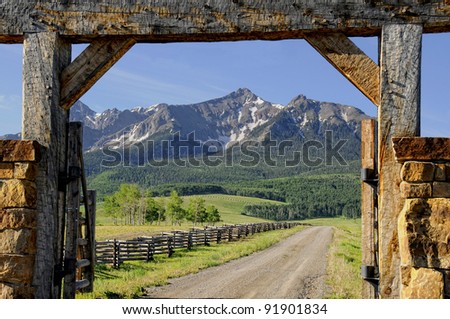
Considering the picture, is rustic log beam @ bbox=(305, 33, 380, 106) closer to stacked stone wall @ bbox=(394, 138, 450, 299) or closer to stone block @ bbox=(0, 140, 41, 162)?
stacked stone wall @ bbox=(394, 138, 450, 299)

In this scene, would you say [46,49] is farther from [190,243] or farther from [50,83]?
[190,243]

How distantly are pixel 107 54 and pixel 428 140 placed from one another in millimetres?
3254

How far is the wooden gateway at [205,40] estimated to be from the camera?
16.4 ft

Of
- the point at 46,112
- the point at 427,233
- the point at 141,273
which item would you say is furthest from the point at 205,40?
the point at 141,273

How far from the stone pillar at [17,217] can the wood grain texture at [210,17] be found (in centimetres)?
131

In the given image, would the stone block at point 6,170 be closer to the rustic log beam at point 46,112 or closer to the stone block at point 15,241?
the rustic log beam at point 46,112

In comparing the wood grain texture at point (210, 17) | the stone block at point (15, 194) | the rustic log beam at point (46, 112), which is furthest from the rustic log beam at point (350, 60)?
the stone block at point (15, 194)

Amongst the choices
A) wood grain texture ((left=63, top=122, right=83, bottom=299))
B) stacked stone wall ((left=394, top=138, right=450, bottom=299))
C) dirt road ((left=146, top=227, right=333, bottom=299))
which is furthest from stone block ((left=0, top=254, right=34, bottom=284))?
dirt road ((left=146, top=227, right=333, bottom=299))

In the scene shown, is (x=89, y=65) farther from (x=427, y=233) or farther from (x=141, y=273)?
(x=141, y=273)

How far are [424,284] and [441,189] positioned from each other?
2.77 ft

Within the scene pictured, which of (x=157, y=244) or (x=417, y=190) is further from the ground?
(x=417, y=190)

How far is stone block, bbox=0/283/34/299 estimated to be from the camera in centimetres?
490

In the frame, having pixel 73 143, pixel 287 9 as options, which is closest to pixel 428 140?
pixel 287 9

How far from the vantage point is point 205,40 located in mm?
5422
